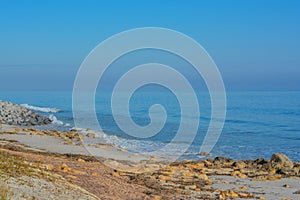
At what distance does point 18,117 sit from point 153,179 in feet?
106

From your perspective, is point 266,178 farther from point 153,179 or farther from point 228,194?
point 153,179

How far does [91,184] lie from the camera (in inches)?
508

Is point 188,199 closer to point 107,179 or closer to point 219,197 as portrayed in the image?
point 219,197

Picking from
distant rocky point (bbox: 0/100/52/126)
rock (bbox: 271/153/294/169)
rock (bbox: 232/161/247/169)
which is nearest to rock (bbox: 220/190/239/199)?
rock (bbox: 232/161/247/169)

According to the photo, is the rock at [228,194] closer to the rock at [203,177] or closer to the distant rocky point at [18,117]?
the rock at [203,177]

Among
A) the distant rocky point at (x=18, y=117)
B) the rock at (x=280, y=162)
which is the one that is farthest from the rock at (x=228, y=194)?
the distant rocky point at (x=18, y=117)

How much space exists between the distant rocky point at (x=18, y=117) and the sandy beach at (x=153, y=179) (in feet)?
67.1

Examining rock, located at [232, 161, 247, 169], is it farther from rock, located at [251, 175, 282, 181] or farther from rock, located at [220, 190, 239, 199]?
rock, located at [220, 190, 239, 199]

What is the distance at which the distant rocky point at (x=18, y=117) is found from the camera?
143 feet

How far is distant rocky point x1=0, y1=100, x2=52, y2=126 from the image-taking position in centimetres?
4347

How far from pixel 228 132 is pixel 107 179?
30.6m

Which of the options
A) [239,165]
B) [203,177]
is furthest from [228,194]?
[239,165]

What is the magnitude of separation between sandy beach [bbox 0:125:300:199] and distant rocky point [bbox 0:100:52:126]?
20.5 meters

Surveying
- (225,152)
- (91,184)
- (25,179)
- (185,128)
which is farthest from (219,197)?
(185,128)
